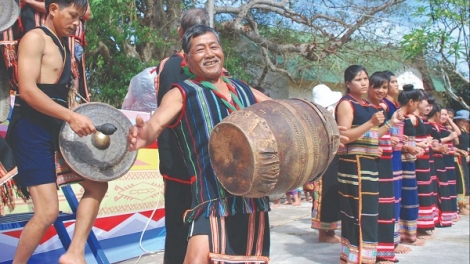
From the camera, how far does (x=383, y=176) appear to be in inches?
181

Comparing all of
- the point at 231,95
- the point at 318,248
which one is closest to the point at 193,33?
the point at 231,95

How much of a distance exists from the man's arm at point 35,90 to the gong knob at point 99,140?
0.23m

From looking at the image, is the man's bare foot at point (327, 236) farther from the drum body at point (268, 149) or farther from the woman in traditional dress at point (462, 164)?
the drum body at point (268, 149)

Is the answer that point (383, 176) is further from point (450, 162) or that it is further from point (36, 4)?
point (450, 162)

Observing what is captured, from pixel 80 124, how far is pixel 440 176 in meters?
6.10

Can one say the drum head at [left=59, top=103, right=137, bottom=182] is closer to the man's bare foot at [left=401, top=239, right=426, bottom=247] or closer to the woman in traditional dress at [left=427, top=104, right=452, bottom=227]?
Answer: the man's bare foot at [left=401, top=239, right=426, bottom=247]

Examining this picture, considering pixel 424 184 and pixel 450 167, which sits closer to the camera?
pixel 424 184

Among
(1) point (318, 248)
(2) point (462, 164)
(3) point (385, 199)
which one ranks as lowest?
(1) point (318, 248)

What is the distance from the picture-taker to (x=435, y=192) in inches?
283

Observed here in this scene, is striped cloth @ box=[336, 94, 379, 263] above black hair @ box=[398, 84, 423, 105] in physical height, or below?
below

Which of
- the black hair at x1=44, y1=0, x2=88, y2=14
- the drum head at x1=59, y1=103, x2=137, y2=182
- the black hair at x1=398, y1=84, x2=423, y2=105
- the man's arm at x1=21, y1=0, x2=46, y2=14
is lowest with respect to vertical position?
the drum head at x1=59, y1=103, x2=137, y2=182

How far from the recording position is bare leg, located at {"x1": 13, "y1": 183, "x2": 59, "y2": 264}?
2.86 m

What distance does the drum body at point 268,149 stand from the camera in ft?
7.04

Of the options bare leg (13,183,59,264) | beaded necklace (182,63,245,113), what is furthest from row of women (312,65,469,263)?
bare leg (13,183,59,264)
